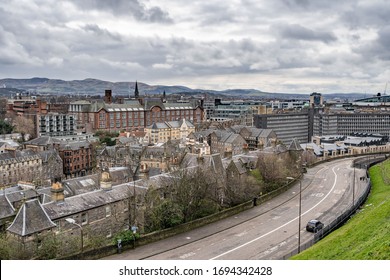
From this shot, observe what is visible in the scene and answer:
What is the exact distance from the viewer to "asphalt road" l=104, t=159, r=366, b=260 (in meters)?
34.4

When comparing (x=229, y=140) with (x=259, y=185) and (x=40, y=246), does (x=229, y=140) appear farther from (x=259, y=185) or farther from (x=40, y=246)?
(x=40, y=246)

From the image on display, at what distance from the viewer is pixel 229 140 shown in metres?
110

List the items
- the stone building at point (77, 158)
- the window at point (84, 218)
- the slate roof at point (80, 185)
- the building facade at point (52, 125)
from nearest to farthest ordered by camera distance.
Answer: the window at point (84, 218)
the slate roof at point (80, 185)
the stone building at point (77, 158)
the building facade at point (52, 125)

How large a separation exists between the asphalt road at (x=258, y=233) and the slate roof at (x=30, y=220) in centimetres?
630

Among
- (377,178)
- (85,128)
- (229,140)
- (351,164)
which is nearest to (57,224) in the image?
(377,178)

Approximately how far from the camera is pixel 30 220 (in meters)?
33.1

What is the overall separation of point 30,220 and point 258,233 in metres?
21.4

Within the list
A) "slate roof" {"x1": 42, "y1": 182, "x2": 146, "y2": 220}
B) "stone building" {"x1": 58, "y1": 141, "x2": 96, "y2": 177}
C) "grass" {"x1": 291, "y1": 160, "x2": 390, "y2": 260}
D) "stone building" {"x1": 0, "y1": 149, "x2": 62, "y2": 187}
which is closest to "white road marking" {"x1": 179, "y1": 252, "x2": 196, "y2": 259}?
"grass" {"x1": 291, "y1": 160, "x2": 390, "y2": 260}

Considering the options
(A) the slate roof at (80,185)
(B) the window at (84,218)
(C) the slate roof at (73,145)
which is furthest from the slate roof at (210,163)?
(C) the slate roof at (73,145)

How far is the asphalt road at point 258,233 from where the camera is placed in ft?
113

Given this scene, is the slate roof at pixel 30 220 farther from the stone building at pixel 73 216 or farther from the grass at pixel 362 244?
the grass at pixel 362 244

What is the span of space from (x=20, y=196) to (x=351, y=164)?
68829 mm

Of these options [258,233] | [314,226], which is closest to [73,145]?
[258,233]

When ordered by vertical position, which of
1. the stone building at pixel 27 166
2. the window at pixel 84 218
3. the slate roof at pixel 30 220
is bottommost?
the stone building at pixel 27 166
